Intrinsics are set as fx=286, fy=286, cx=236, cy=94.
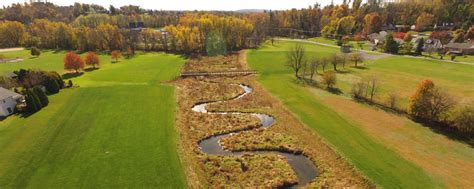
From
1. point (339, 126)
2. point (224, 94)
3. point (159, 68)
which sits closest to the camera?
point (339, 126)

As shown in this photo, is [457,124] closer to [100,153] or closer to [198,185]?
[198,185]

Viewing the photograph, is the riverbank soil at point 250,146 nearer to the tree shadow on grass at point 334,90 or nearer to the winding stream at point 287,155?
the winding stream at point 287,155

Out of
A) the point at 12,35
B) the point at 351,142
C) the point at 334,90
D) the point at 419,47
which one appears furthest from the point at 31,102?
the point at 12,35

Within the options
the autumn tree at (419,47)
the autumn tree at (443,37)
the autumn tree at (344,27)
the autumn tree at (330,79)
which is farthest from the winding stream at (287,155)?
the autumn tree at (344,27)

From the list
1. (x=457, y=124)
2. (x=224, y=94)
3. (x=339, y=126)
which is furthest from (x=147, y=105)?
(x=457, y=124)

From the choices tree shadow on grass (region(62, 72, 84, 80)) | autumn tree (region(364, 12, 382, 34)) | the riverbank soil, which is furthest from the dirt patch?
autumn tree (region(364, 12, 382, 34))
